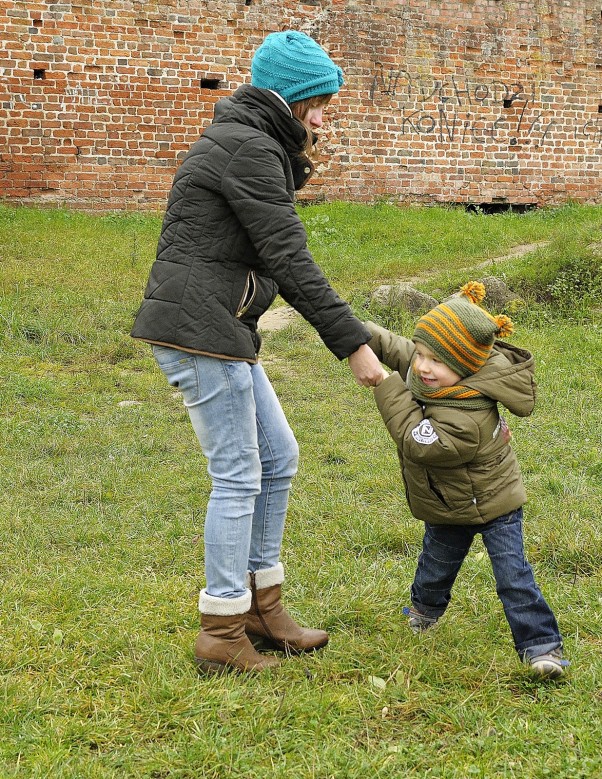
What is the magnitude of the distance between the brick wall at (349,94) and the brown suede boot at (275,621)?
10747 mm

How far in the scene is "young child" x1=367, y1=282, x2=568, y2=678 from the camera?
281 centimetres

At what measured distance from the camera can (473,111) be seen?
15.3m

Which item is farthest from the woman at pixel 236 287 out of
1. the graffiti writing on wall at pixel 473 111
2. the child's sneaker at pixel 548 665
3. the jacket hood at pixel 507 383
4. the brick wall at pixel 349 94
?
the graffiti writing on wall at pixel 473 111

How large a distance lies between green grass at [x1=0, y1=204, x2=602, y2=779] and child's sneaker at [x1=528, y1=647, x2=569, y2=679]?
1.7 inches

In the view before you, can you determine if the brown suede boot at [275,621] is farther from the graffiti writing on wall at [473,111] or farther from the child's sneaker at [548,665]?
the graffiti writing on wall at [473,111]

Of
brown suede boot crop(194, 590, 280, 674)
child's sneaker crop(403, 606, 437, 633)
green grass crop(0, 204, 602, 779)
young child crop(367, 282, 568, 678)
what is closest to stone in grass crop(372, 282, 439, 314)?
green grass crop(0, 204, 602, 779)

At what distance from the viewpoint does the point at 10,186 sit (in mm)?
12484

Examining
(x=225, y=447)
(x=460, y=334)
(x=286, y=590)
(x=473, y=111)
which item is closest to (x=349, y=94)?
(x=473, y=111)

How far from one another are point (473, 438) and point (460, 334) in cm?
33

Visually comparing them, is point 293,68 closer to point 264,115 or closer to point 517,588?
point 264,115

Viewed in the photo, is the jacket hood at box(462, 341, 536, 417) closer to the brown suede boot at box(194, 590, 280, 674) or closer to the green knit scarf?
the green knit scarf

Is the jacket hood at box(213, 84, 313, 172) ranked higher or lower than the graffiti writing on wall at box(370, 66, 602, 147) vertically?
higher

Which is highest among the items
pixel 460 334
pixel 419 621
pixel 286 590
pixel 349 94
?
pixel 460 334

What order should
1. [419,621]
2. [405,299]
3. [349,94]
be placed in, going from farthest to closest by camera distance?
[349,94]
[405,299]
[419,621]
